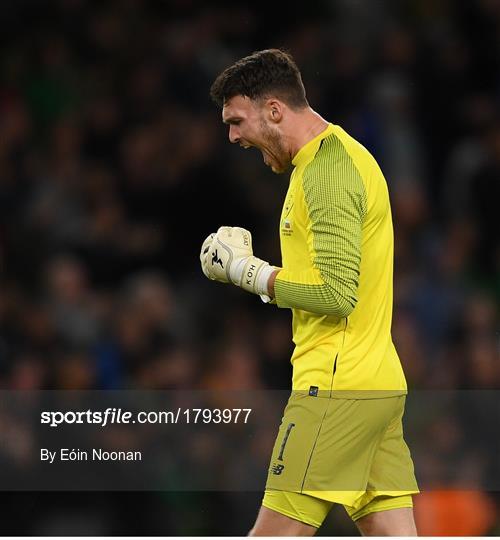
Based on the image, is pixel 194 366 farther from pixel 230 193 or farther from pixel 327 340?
pixel 327 340

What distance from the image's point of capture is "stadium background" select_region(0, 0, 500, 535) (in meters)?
6.13

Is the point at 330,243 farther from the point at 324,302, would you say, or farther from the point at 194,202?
the point at 194,202

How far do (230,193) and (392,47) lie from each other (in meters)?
1.52

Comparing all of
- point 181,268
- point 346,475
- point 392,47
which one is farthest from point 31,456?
point 392,47

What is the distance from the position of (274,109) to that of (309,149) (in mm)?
164

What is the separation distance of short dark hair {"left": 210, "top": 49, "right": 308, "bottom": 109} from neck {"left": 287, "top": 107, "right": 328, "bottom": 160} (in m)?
0.03

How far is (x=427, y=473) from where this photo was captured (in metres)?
5.65

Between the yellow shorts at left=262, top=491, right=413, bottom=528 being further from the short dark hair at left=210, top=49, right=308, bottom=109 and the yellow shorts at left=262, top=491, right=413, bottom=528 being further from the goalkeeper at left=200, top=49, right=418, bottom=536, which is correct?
the short dark hair at left=210, top=49, right=308, bottom=109

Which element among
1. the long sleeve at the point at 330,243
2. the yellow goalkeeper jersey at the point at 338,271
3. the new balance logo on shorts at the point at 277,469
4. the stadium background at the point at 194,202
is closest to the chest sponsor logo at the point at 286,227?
the yellow goalkeeper jersey at the point at 338,271

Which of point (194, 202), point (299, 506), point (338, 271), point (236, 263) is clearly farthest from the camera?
point (194, 202)

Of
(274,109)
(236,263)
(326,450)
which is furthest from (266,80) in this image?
(326,450)

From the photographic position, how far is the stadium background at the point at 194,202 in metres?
6.13

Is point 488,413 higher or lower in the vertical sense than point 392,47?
lower

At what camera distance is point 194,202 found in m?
6.89
